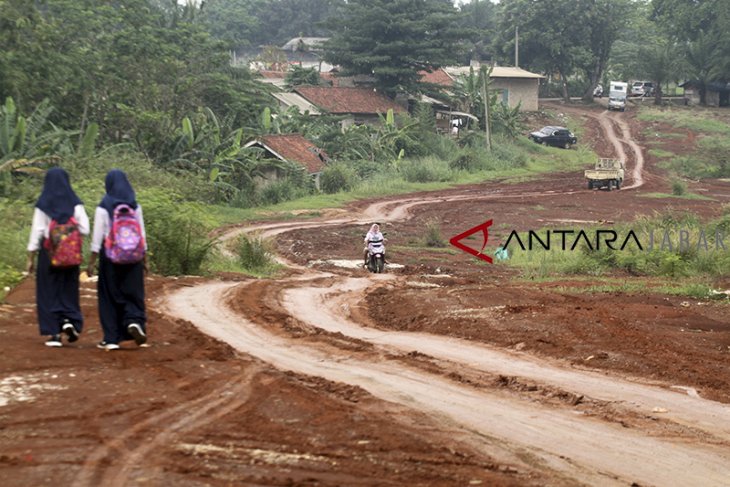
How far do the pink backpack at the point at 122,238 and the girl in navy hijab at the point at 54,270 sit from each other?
0.37 meters

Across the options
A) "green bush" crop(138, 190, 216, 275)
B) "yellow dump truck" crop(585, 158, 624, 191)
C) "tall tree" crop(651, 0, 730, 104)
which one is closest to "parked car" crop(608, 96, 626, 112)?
"tall tree" crop(651, 0, 730, 104)

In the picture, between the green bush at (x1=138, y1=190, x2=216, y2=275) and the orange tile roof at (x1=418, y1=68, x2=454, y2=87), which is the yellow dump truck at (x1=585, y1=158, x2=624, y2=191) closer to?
the orange tile roof at (x1=418, y1=68, x2=454, y2=87)

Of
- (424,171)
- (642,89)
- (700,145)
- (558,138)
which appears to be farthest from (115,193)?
(642,89)

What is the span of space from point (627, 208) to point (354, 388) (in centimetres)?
3653

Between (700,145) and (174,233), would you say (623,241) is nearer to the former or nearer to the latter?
(174,233)

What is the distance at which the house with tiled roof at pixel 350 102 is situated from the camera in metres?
65.3

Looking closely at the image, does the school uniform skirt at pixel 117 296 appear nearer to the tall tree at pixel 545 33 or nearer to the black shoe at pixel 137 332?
the black shoe at pixel 137 332

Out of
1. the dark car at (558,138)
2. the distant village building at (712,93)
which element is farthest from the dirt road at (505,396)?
the distant village building at (712,93)

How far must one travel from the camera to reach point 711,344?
12398 millimetres

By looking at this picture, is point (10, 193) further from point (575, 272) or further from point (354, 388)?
point (354, 388)

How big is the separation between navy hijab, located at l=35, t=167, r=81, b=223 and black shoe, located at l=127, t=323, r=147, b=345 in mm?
1237

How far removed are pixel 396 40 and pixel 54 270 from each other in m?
59.7

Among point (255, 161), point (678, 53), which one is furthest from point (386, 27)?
point (678, 53)

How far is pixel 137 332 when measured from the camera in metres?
10.1
